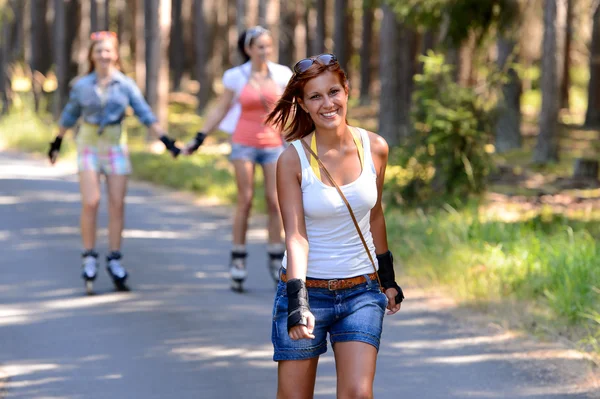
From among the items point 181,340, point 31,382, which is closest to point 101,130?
point 181,340

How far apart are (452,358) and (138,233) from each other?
5.91m

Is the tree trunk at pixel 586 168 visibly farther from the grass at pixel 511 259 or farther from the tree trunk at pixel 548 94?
the grass at pixel 511 259

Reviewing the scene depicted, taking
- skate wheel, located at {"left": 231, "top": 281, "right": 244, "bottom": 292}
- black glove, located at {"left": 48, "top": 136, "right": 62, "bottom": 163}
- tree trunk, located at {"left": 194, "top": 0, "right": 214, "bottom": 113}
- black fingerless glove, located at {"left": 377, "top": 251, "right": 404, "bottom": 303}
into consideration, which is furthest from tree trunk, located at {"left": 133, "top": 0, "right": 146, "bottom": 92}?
black fingerless glove, located at {"left": 377, "top": 251, "right": 404, "bottom": 303}

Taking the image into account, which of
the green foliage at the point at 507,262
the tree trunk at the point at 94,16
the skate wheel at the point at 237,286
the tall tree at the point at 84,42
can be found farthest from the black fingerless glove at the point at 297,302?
the tree trunk at the point at 94,16

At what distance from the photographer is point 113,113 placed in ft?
27.6

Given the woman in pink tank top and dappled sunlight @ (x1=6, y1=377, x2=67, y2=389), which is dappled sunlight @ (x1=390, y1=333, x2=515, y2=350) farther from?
dappled sunlight @ (x1=6, y1=377, x2=67, y2=389)

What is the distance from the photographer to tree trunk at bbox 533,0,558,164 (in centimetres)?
1834

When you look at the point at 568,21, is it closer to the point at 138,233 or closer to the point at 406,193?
the point at 406,193

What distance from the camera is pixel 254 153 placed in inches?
335

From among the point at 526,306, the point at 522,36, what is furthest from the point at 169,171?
the point at 526,306

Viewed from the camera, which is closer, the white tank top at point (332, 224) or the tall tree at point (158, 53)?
the white tank top at point (332, 224)

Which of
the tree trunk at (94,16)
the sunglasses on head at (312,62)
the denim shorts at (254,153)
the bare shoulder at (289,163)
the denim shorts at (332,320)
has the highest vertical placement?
the tree trunk at (94,16)

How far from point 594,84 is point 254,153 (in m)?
21.3

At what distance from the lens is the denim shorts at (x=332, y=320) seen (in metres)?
4.08
